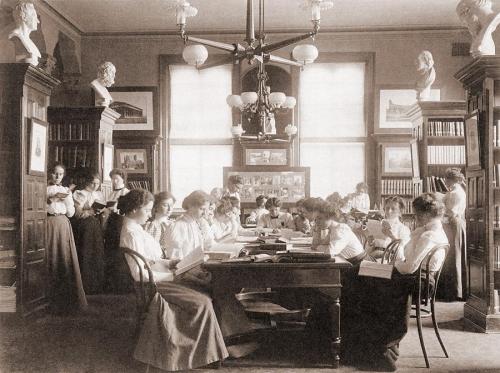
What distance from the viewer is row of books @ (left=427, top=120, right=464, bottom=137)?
23.5ft

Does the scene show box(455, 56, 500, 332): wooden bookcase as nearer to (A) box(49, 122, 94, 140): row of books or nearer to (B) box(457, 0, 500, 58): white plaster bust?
(B) box(457, 0, 500, 58): white plaster bust

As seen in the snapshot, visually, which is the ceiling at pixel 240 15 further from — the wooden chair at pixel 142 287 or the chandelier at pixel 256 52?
the wooden chair at pixel 142 287

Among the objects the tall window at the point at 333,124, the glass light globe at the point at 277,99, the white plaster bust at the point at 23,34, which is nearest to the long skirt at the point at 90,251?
the white plaster bust at the point at 23,34

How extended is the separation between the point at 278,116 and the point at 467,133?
17.8 feet

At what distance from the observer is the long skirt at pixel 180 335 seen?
3311 mm

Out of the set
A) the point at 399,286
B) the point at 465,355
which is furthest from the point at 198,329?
the point at 465,355

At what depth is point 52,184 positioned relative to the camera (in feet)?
20.0

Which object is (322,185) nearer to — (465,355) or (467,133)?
(467,133)

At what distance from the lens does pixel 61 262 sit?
540 centimetres

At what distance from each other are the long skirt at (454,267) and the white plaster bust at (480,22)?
6.52 ft

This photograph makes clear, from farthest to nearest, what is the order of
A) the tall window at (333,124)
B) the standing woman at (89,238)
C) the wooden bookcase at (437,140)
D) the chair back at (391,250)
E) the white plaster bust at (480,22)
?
the tall window at (333,124), the wooden bookcase at (437,140), the standing woman at (89,238), the white plaster bust at (480,22), the chair back at (391,250)

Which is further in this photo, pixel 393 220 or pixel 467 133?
pixel 393 220

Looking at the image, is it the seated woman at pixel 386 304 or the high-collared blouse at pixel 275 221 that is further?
the high-collared blouse at pixel 275 221

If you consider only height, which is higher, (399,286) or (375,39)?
(375,39)
